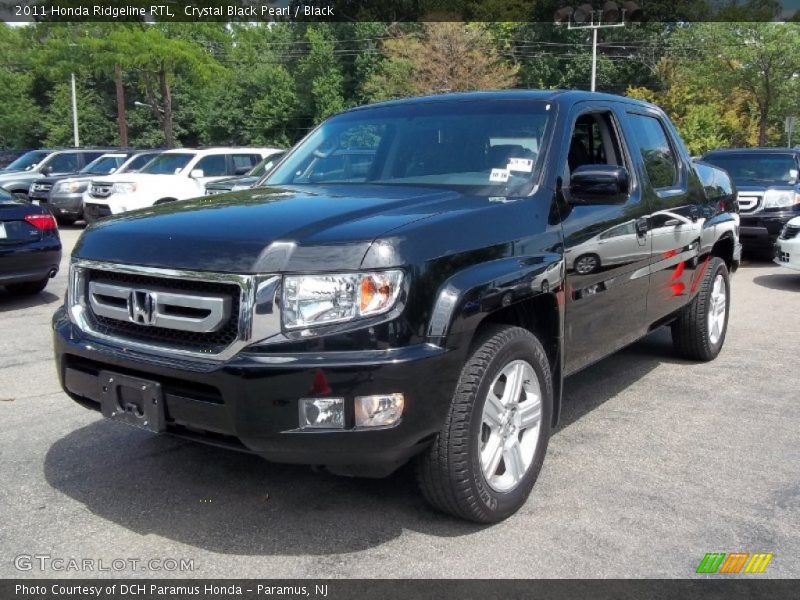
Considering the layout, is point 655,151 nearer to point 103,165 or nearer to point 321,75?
point 103,165

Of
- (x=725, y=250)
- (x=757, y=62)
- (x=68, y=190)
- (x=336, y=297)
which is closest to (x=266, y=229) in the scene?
(x=336, y=297)

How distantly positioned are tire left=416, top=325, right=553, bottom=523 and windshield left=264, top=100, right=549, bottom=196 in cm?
83

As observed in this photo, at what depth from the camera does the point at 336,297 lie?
9.83ft

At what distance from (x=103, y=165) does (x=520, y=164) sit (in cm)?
1829

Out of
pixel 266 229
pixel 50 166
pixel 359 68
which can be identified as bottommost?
pixel 50 166

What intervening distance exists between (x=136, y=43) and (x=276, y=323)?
27.6 m

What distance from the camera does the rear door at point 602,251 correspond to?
405 centimetres

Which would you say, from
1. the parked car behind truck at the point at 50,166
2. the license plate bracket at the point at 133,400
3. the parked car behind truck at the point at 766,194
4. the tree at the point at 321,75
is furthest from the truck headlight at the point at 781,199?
the tree at the point at 321,75

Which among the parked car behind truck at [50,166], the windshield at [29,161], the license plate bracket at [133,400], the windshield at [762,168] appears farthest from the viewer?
the windshield at [29,161]

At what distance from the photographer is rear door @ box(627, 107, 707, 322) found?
4.97 meters

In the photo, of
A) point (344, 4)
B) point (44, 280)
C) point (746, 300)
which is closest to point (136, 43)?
point (44, 280)

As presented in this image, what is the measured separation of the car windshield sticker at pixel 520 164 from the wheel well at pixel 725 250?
294 centimetres

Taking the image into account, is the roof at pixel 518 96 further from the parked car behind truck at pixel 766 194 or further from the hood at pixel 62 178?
the hood at pixel 62 178

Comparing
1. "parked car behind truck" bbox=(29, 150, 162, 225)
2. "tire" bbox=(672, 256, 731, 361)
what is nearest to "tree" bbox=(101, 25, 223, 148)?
"parked car behind truck" bbox=(29, 150, 162, 225)
